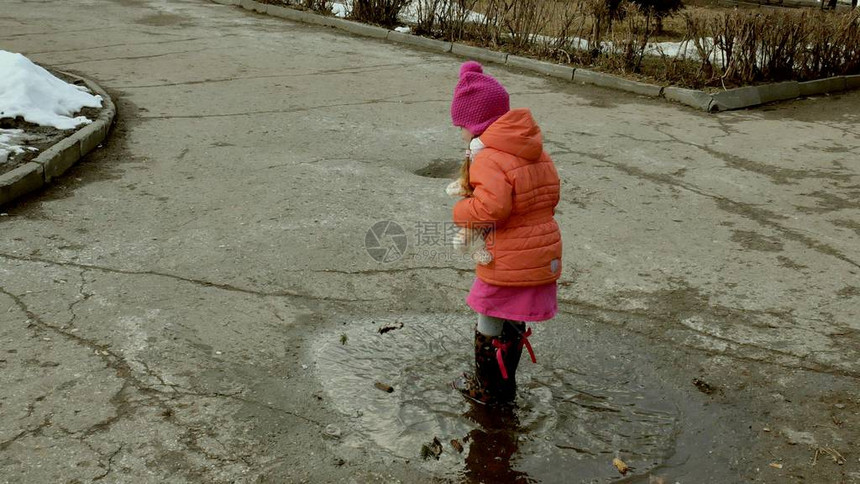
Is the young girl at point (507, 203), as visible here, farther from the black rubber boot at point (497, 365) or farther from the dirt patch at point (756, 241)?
the dirt patch at point (756, 241)

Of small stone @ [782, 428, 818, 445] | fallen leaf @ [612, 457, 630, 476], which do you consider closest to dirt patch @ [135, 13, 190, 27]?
fallen leaf @ [612, 457, 630, 476]

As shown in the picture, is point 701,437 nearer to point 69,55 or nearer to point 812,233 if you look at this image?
point 812,233

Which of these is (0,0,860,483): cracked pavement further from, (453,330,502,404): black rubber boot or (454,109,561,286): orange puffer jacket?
(454,109,561,286): orange puffer jacket

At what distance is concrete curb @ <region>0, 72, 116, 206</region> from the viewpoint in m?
5.63

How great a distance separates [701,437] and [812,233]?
2.76 m

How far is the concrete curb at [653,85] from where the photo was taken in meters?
9.20

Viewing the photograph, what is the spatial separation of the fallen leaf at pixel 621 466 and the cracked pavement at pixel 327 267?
415 millimetres

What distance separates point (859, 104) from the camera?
31.5 ft

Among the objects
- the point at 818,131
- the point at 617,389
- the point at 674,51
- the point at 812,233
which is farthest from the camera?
the point at 674,51

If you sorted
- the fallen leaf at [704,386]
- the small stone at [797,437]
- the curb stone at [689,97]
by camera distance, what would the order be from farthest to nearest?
the curb stone at [689,97] < the fallen leaf at [704,386] < the small stone at [797,437]

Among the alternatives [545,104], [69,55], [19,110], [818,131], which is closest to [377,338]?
[19,110]

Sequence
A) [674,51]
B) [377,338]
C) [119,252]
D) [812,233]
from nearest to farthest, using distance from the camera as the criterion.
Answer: [377,338]
[119,252]
[812,233]
[674,51]

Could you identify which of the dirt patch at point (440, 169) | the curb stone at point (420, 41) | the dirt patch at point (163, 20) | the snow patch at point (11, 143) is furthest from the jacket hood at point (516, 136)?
the dirt patch at point (163, 20)

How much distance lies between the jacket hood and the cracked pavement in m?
1.26
